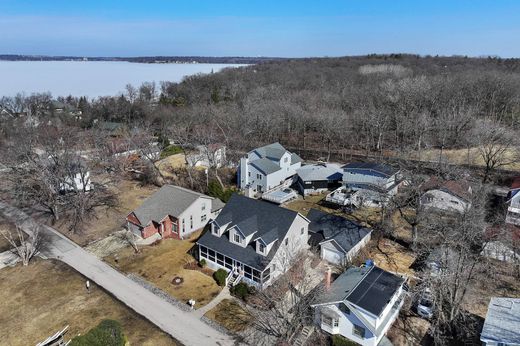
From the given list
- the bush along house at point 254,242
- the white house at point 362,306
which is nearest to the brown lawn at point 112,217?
the bush along house at point 254,242

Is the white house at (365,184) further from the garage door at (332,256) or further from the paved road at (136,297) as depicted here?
the paved road at (136,297)

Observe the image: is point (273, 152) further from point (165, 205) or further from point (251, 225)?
point (251, 225)

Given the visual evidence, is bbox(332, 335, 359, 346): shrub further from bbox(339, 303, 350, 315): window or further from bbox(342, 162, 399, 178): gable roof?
bbox(342, 162, 399, 178): gable roof

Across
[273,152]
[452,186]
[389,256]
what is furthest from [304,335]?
[273,152]

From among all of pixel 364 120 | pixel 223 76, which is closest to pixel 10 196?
pixel 364 120

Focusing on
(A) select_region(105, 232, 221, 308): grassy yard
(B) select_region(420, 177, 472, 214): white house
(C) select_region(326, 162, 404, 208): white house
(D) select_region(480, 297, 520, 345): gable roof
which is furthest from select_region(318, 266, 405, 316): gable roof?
(C) select_region(326, 162, 404, 208): white house
